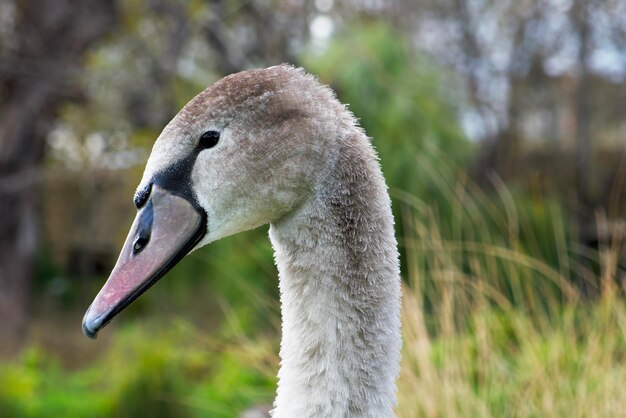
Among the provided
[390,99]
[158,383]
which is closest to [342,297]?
[158,383]

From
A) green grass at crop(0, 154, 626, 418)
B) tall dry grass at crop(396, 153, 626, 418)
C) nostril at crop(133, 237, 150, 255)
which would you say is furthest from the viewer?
green grass at crop(0, 154, 626, 418)

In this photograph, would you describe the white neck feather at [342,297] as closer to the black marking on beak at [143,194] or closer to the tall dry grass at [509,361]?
the black marking on beak at [143,194]

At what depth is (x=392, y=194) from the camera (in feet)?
14.8

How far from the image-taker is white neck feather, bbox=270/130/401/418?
1.42 metres

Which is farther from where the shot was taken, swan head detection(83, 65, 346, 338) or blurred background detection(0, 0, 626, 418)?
blurred background detection(0, 0, 626, 418)

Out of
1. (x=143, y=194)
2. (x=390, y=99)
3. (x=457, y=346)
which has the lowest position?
(x=143, y=194)

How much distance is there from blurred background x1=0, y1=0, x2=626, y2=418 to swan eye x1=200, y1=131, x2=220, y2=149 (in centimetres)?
160

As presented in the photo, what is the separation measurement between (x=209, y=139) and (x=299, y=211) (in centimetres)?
20

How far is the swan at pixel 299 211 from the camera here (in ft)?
4.63

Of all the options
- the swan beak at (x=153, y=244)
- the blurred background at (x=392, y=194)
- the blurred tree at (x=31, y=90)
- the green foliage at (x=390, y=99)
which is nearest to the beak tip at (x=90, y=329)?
the swan beak at (x=153, y=244)

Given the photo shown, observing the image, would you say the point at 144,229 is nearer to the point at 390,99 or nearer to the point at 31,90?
the point at 390,99

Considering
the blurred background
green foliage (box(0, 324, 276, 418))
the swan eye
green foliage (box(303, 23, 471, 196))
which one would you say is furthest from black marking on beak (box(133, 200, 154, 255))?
green foliage (box(303, 23, 471, 196))

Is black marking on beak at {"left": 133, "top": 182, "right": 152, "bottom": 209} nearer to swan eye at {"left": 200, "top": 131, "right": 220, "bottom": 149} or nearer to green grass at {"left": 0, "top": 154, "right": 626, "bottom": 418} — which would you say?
swan eye at {"left": 200, "top": 131, "right": 220, "bottom": 149}

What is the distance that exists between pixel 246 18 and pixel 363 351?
7522mm
